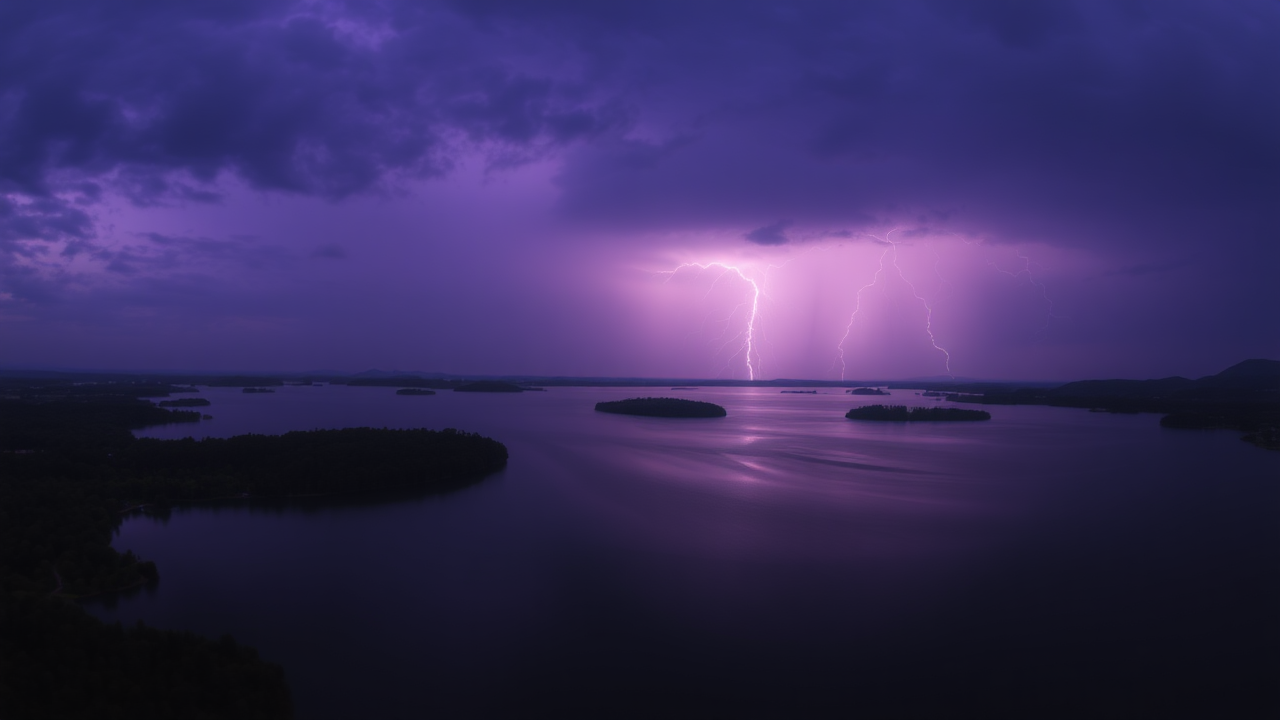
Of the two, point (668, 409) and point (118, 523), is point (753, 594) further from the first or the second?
point (668, 409)

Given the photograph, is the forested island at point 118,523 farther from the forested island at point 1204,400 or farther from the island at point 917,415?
the forested island at point 1204,400

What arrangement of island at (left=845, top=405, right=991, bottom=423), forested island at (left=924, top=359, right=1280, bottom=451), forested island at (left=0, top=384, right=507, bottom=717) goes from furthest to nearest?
island at (left=845, top=405, right=991, bottom=423), forested island at (left=924, top=359, right=1280, bottom=451), forested island at (left=0, top=384, right=507, bottom=717)

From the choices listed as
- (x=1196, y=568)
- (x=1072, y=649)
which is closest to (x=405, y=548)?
(x=1072, y=649)

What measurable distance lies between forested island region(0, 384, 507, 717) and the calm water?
105 cm

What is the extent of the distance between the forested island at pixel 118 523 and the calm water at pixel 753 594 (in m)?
1.05

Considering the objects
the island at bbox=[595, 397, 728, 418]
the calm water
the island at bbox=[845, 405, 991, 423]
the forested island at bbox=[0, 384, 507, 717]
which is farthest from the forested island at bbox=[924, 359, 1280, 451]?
the forested island at bbox=[0, 384, 507, 717]

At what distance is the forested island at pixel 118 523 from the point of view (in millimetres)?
7293

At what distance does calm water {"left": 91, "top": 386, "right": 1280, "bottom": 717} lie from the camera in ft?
28.6

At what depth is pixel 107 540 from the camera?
14391 mm

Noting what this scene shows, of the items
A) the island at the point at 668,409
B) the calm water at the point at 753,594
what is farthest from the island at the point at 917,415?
the calm water at the point at 753,594

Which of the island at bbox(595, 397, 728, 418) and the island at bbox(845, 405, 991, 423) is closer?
the island at bbox(845, 405, 991, 423)

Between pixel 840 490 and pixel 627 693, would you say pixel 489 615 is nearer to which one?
pixel 627 693

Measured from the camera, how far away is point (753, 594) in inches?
484

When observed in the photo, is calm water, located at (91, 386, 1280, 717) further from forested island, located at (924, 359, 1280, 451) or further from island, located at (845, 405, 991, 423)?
island, located at (845, 405, 991, 423)
